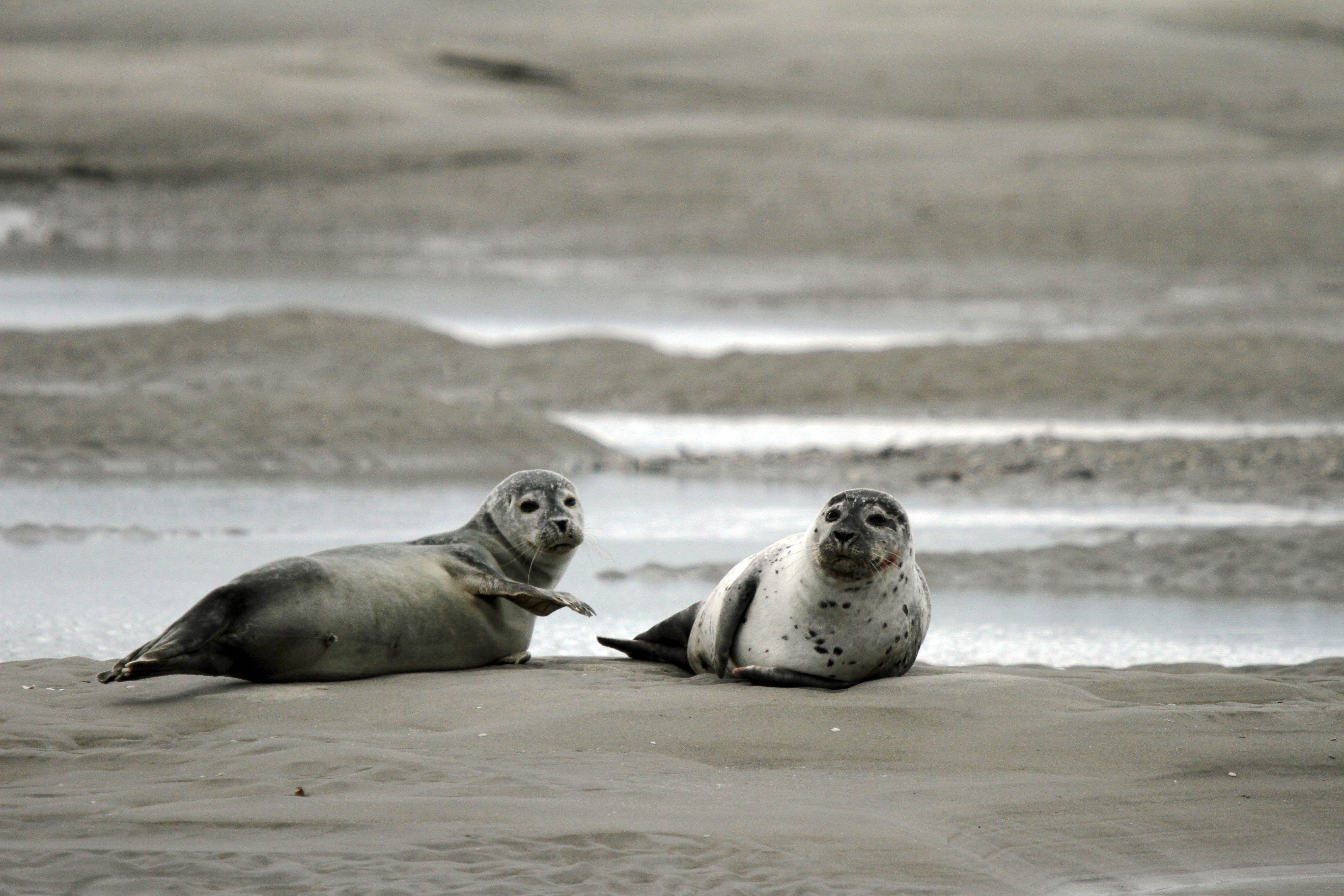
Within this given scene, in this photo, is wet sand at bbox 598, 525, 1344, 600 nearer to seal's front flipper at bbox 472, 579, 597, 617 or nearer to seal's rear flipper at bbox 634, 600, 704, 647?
seal's rear flipper at bbox 634, 600, 704, 647

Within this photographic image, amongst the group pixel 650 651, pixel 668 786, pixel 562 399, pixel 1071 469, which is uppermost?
pixel 562 399

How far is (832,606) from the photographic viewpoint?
5.24 metres

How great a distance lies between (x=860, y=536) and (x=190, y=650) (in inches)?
80.9

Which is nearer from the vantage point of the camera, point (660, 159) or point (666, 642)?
point (666, 642)

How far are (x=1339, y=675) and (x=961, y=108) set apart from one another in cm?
3585

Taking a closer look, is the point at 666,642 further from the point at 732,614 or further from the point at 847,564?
the point at 847,564

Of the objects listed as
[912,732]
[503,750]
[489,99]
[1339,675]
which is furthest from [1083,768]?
[489,99]

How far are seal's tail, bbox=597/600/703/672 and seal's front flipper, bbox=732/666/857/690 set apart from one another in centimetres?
61

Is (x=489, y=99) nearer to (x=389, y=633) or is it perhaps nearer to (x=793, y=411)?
(x=793, y=411)

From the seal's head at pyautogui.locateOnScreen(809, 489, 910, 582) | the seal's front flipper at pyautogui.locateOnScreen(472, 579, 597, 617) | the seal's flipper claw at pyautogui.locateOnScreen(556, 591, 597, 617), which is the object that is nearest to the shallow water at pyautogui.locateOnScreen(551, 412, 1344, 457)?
the seal's front flipper at pyautogui.locateOnScreen(472, 579, 597, 617)

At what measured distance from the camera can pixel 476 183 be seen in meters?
29.1

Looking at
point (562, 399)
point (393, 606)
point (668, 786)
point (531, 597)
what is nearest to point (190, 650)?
point (393, 606)

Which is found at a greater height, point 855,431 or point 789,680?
point 855,431

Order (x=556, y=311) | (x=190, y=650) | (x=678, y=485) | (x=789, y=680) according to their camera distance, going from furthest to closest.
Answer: (x=556, y=311) → (x=678, y=485) → (x=789, y=680) → (x=190, y=650)
